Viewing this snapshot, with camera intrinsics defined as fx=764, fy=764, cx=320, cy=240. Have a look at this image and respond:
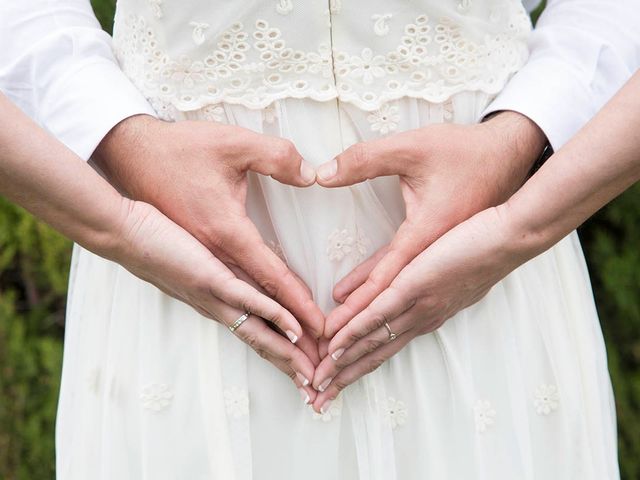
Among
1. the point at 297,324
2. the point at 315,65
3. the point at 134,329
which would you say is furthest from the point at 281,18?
the point at 134,329

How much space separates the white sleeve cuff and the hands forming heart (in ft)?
0.08

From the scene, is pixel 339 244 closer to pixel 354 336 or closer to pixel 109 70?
pixel 354 336

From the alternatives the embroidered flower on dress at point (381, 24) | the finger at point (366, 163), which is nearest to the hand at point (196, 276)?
the finger at point (366, 163)

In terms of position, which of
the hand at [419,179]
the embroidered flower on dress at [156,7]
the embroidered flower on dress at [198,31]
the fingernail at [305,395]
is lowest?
the fingernail at [305,395]

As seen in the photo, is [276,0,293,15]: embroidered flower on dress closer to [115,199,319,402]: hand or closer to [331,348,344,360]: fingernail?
[115,199,319,402]: hand

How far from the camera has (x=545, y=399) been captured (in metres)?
1.27

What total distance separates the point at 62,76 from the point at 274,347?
1.80 feet

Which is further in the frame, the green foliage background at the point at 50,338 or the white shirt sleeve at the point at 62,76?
the green foliage background at the point at 50,338

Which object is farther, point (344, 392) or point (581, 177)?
point (344, 392)

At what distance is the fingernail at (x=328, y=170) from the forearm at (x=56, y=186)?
0.29 meters

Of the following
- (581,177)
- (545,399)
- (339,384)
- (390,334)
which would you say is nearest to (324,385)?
(339,384)

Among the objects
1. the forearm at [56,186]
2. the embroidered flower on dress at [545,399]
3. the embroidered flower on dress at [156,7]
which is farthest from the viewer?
the embroidered flower on dress at [545,399]

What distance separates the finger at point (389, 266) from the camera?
44.4 inches

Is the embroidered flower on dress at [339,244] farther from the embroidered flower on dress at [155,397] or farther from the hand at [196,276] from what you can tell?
the embroidered flower on dress at [155,397]
